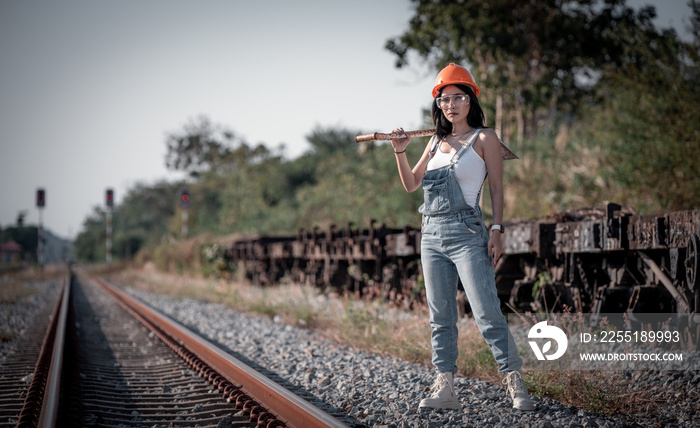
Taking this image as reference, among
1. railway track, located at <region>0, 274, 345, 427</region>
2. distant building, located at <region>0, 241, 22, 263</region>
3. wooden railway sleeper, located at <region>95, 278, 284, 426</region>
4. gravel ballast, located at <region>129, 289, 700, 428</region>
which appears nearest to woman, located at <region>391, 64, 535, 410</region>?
gravel ballast, located at <region>129, 289, 700, 428</region>

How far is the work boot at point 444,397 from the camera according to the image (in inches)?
131

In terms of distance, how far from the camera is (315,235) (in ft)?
41.1

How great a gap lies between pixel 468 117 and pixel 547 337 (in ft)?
7.49

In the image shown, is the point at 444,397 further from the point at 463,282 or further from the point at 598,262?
the point at 598,262

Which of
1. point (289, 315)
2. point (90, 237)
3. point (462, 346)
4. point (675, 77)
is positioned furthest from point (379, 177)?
point (90, 237)

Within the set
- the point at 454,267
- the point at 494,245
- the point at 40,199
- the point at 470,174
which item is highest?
the point at 40,199

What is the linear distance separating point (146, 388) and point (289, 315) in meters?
3.83

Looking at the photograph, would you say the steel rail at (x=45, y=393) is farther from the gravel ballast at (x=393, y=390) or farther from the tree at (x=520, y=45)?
the tree at (x=520, y=45)

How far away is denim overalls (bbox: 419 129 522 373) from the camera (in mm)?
3117

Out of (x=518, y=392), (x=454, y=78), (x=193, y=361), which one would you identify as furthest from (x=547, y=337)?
(x=193, y=361)

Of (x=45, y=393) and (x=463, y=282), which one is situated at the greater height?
(x=463, y=282)

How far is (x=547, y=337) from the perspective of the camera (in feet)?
15.4

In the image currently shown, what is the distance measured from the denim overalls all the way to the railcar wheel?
6.37 feet

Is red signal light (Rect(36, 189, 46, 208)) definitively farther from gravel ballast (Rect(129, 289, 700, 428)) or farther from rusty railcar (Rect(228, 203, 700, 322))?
gravel ballast (Rect(129, 289, 700, 428))
